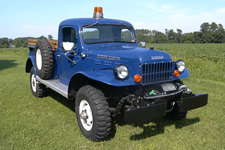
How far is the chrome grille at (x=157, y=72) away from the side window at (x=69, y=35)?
1.84 metres

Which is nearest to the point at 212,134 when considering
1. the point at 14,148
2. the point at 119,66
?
the point at 119,66

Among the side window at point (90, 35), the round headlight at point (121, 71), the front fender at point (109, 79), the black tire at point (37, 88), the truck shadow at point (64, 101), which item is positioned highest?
the side window at point (90, 35)

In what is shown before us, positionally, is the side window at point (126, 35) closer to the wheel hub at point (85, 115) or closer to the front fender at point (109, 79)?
the front fender at point (109, 79)

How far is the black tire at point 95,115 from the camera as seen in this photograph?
323 centimetres

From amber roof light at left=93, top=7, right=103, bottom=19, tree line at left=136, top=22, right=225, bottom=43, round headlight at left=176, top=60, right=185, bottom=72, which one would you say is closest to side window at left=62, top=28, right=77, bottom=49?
amber roof light at left=93, top=7, right=103, bottom=19

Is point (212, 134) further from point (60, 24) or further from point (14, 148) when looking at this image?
point (60, 24)

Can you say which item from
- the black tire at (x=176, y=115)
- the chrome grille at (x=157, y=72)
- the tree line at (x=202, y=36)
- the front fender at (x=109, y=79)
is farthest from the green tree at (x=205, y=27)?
the front fender at (x=109, y=79)

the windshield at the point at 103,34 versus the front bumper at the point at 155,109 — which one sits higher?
the windshield at the point at 103,34

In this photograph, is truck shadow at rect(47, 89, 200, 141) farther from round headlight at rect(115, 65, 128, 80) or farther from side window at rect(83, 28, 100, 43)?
side window at rect(83, 28, 100, 43)

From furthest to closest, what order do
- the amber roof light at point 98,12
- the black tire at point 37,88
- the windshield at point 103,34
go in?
the black tire at point 37,88 < the amber roof light at point 98,12 < the windshield at point 103,34

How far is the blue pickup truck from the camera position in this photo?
324cm

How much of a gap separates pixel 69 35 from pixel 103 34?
84 cm

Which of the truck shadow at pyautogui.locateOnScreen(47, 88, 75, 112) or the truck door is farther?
the truck shadow at pyautogui.locateOnScreen(47, 88, 75, 112)

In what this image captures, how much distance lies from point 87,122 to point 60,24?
2.61m
